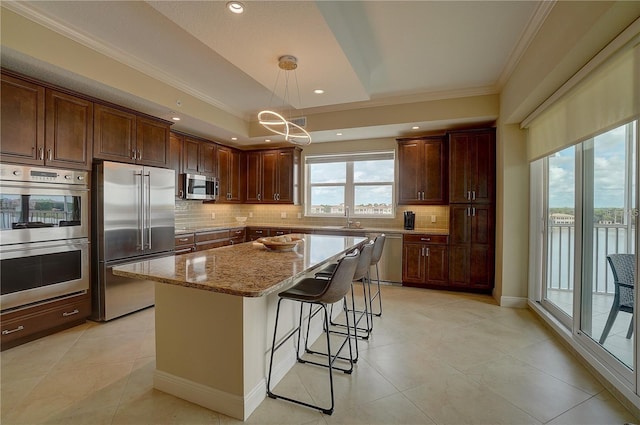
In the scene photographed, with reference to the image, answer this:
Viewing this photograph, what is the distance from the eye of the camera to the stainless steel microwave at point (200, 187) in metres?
4.78

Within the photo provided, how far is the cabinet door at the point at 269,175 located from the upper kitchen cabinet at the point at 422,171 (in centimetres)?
236

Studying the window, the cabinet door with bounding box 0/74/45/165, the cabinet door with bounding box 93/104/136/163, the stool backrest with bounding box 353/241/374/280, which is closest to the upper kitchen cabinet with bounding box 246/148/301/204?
the window

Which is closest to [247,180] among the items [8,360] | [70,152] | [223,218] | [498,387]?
[223,218]

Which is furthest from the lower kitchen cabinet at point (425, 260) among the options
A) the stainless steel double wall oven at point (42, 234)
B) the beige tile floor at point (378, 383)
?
the stainless steel double wall oven at point (42, 234)

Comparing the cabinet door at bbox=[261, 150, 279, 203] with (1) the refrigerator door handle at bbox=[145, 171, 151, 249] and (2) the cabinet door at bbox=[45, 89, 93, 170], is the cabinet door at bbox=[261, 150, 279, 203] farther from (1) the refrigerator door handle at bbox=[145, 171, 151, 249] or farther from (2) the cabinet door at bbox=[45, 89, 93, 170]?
(2) the cabinet door at bbox=[45, 89, 93, 170]

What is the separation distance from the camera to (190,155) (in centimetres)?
494

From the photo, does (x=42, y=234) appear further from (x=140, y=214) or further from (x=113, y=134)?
(x=113, y=134)

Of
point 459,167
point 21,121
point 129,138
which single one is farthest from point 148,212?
point 459,167

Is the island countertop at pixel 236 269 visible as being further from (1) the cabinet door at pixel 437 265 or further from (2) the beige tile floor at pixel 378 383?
(1) the cabinet door at pixel 437 265

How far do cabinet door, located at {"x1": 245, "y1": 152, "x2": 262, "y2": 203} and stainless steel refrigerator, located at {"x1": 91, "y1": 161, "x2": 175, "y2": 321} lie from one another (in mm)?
2124

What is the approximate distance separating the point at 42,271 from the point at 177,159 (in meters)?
2.34

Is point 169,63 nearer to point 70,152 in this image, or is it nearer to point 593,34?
point 70,152

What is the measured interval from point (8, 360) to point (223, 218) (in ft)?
12.6

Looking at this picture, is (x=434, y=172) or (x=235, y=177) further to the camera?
(x=235, y=177)
